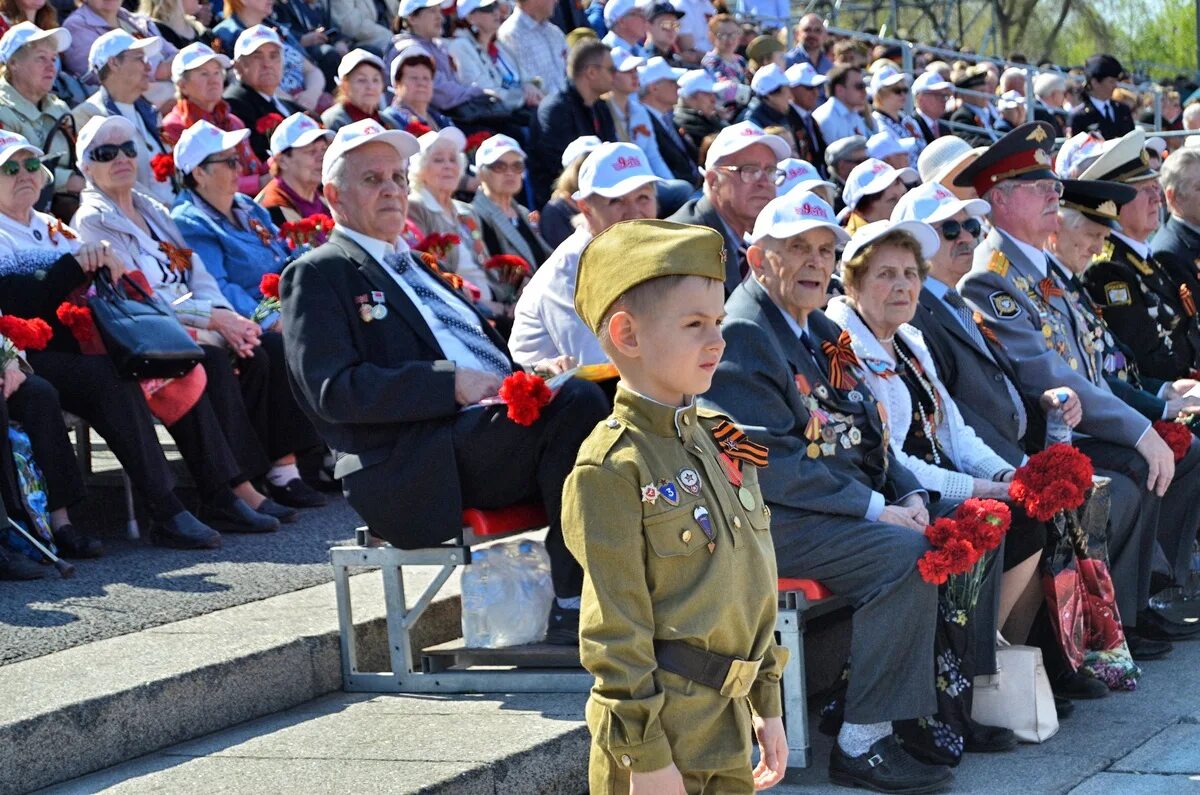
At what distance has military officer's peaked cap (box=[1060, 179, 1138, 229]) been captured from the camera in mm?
6691

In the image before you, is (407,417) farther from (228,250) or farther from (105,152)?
(228,250)

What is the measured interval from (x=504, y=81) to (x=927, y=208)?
6.80 meters

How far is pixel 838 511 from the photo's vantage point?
4758 millimetres

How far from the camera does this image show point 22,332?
5.89 metres

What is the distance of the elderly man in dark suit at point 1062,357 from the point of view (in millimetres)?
6117

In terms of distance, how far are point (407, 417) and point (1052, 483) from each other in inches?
75.5

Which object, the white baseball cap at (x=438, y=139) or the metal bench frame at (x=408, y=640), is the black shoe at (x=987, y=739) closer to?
the metal bench frame at (x=408, y=640)

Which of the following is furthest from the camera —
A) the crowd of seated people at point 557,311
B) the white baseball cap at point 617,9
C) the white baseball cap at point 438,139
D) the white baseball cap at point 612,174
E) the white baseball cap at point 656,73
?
the white baseball cap at point 617,9

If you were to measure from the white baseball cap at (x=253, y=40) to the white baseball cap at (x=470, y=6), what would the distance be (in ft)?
8.20

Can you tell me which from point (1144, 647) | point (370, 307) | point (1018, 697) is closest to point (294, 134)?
point (370, 307)

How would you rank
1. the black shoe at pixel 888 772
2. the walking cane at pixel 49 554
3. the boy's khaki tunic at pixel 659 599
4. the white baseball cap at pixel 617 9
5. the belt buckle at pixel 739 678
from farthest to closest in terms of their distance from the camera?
the white baseball cap at pixel 617 9 → the walking cane at pixel 49 554 → the black shoe at pixel 888 772 → the belt buckle at pixel 739 678 → the boy's khaki tunic at pixel 659 599

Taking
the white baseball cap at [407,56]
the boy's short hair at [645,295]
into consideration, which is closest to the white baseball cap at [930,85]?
the white baseball cap at [407,56]

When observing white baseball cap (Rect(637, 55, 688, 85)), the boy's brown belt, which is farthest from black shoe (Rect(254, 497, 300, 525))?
white baseball cap (Rect(637, 55, 688, 85))

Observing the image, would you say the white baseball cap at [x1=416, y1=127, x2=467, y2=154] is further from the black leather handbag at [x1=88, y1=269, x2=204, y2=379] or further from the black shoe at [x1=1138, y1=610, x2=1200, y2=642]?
the black shoe at [x1=1138, y1=610, x2=1200, y2=642]
